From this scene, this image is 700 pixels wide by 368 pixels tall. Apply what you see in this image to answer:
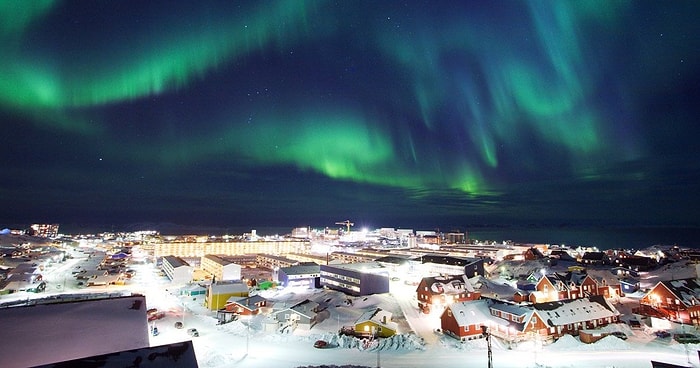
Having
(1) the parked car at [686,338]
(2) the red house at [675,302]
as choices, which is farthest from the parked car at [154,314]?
(2) the red house at [675,302]

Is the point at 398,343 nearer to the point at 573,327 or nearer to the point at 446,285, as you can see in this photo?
the point at 573,327

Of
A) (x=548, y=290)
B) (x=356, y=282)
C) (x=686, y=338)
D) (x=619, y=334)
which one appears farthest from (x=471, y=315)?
(x=356, y=282)

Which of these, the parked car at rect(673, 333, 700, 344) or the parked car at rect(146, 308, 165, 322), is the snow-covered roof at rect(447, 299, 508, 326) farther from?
the parked car at rect(146, 308, 165, 322)

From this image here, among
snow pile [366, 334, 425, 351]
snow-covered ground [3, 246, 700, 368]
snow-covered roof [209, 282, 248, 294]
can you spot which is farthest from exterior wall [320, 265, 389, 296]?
snow pile [366, 334, 425, 351]

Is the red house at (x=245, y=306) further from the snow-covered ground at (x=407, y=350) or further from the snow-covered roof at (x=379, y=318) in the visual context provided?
the snow-covered roof at (x=379, y=318)

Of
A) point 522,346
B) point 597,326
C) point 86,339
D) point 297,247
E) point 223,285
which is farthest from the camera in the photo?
point 297,247

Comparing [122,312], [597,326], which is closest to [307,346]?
[122,312]

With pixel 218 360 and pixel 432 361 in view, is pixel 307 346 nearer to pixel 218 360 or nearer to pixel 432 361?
pixel 218 360

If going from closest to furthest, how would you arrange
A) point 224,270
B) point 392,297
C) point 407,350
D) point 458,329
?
point 407,350 < point 458,329 < point 392,297 < point 224,270
